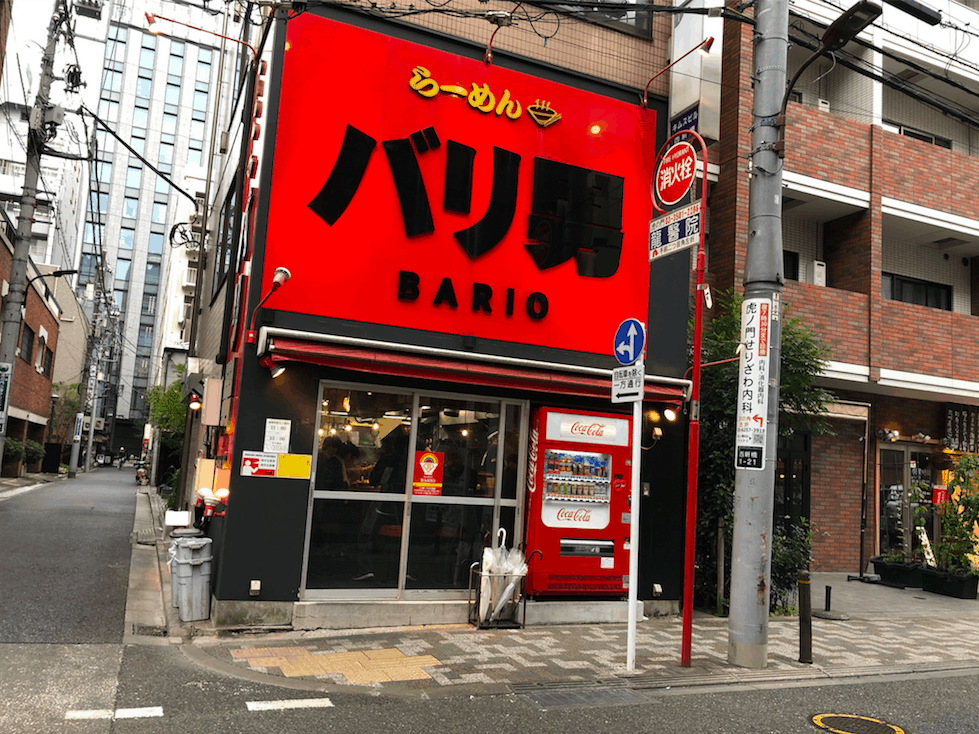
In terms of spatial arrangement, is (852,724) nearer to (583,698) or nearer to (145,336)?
(583,698)

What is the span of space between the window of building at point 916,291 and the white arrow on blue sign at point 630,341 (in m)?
11.6

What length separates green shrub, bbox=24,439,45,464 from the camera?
3447 cm

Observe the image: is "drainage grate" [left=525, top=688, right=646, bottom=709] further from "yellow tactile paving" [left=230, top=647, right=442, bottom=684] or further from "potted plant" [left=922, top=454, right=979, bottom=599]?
"potted plant" [left=922, top=454, right=979, bottom=599]

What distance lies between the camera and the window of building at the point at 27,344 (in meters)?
31.5

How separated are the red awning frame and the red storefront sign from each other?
528 millimetres

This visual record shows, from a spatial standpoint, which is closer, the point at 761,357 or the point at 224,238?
the point at 761,357

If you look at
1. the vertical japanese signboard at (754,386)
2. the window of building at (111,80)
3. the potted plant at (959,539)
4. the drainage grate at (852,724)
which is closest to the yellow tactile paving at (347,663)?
the drainage grate at (852,724)

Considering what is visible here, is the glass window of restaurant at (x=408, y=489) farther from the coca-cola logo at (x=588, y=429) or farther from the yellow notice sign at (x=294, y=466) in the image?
the coca-cola logo at (x=588, y=429)

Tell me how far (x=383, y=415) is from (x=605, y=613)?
12.1 ft

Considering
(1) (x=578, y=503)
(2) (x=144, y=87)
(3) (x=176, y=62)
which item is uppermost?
(3) (x=176, y=62)

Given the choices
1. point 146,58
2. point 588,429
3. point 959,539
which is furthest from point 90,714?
point 146,58

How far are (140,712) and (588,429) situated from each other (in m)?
5.86

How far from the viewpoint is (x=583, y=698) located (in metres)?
6.34

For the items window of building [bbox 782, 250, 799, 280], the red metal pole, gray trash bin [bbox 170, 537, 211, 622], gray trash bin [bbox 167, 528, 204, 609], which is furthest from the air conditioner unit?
gray trash bin [bbox 170, 537, 211, 622]
